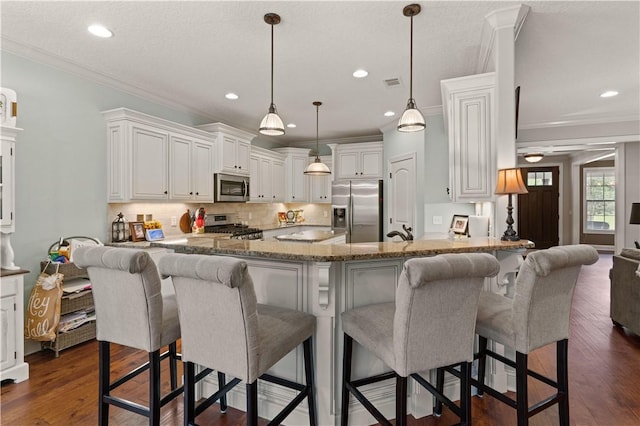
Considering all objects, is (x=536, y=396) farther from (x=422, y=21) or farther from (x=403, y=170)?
(x=403, y=170)

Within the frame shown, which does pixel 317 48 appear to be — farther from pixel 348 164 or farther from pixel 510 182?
pixel 348 164

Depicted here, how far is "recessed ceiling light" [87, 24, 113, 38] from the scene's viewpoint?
2.66 m

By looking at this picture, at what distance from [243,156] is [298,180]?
1.56 metres

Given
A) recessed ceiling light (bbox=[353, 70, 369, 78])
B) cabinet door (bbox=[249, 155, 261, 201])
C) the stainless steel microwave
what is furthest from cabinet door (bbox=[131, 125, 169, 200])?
recessed ceiling light (bbox=[353, 70, 369, 78])

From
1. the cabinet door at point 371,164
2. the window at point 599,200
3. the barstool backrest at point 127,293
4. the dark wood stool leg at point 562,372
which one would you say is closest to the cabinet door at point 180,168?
the barstool backrest at point 127,293

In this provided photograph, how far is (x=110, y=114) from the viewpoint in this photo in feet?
12.0

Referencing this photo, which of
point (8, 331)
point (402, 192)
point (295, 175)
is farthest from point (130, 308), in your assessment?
point (295, 175)

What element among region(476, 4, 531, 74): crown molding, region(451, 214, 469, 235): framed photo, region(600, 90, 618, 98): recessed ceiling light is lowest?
region(451, 214, 469, 235): framed photo

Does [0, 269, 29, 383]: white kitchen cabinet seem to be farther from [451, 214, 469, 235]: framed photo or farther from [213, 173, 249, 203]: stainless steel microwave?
[451, 214, 469, 235]: framed photo

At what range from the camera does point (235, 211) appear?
586 centimetres

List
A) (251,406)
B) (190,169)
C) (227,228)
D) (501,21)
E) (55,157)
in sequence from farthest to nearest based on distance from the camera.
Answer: (227,228) → (190,169) → (55,157) → (501,21) → (251,406)

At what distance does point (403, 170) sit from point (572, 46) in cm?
266

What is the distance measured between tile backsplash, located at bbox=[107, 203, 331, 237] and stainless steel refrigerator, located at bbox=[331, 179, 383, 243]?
784mm

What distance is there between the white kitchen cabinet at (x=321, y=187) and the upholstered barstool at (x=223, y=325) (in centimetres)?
514
